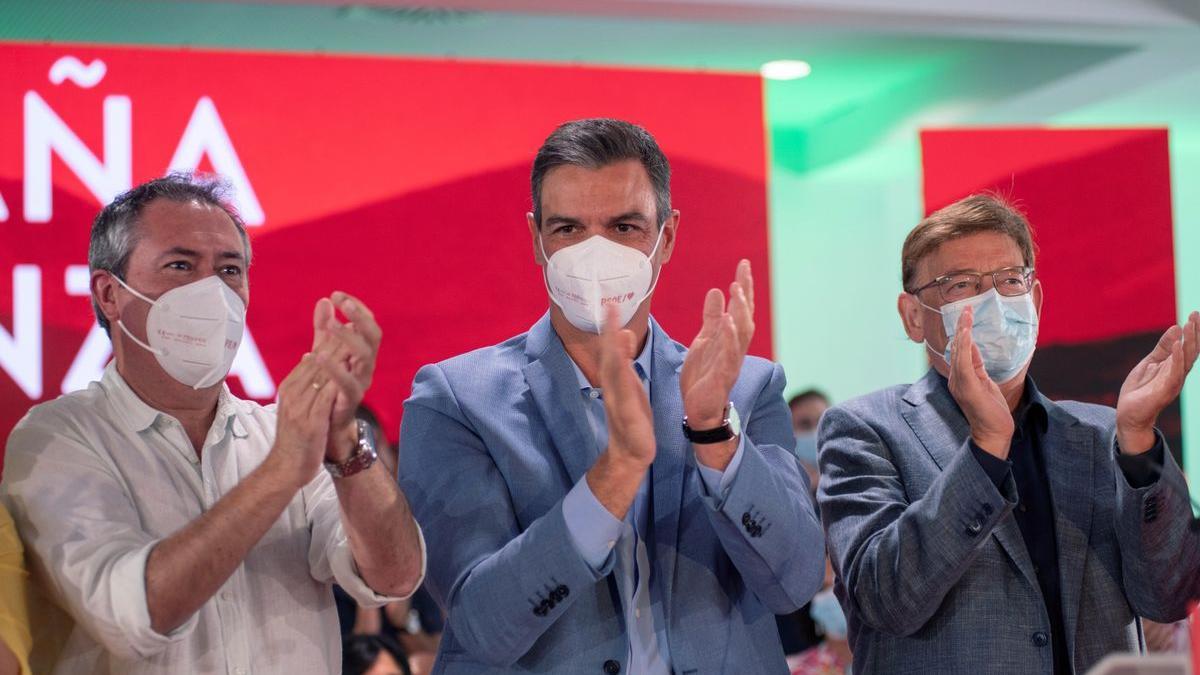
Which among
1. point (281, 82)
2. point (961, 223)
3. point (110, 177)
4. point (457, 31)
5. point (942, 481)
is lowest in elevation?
point (942, 481)

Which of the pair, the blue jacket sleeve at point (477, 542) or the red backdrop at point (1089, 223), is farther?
the red backdrop at point (1089, 223)

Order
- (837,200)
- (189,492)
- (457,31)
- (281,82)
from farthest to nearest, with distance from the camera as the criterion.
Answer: (837,200) < (457,31) < (281,82) < (189,492)

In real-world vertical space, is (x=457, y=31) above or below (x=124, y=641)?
above

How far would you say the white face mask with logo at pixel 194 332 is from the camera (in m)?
2.47

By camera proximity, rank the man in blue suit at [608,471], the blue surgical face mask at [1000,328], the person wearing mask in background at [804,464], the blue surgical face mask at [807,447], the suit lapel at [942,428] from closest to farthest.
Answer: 1. the man in blue suit at [608,471]
2. the suit lapel at [942,428]
3. the blue surgical face mask at [1000,328]
4. the person wearing mask in background at [804,464]
5. the blue surgical face mask at [807,447]

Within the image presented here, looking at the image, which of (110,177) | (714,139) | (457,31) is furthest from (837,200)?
(110,177)

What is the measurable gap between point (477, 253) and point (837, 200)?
558 centimetres

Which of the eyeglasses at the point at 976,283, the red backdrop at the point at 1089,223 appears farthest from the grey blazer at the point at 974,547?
the red backdrop at the point at 1089,223

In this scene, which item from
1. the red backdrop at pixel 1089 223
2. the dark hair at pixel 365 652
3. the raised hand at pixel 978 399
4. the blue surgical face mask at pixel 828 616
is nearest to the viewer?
the raised hand at pixel 978 399

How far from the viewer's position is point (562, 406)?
2.48m

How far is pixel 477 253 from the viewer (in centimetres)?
533

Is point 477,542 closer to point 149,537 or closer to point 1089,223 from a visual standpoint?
point 149,537

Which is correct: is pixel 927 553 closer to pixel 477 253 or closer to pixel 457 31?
pixel 477 253

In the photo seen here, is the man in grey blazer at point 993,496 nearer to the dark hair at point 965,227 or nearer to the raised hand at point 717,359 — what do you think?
the dark hair at point 965,227
